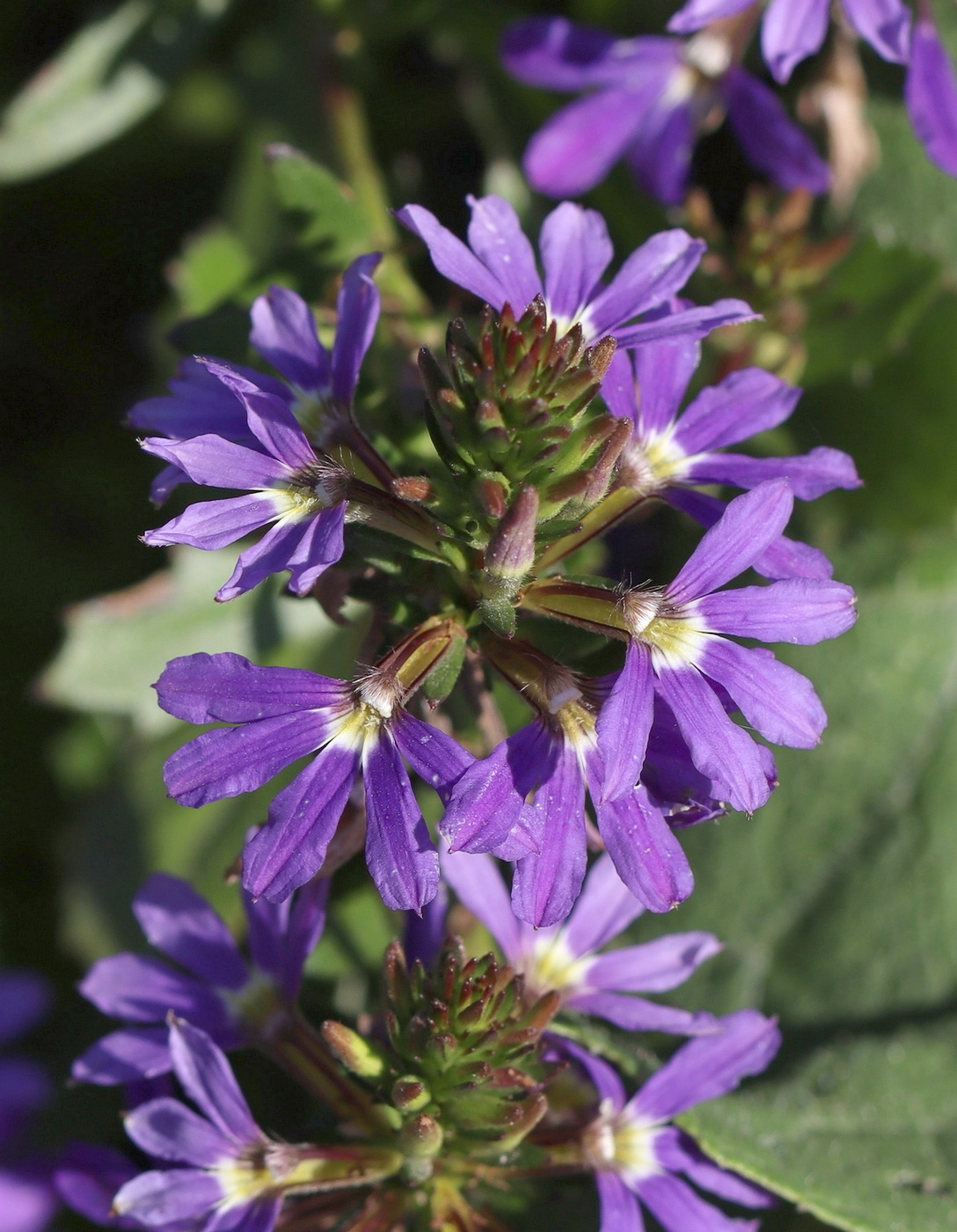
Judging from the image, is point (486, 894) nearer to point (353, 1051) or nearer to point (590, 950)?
point (590, 950)

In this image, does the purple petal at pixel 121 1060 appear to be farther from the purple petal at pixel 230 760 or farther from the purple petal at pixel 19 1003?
the purple petal at pixel 19 1003

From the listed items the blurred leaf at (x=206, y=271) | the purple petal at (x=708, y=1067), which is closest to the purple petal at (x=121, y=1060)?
the purple petal at (x=708, y=1067)

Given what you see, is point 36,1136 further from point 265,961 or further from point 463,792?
point 463,792

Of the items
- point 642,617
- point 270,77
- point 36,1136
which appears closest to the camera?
point 642,617

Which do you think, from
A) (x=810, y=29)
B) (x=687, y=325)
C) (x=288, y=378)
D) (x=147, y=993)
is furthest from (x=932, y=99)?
(x=147, y=993)

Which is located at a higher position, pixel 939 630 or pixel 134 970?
pixel 134 970

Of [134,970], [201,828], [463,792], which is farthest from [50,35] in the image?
[463,792]
